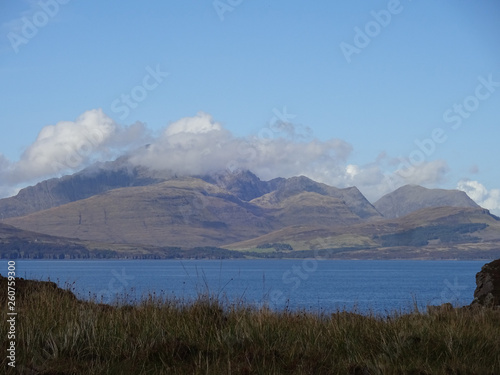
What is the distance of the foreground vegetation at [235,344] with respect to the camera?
8484 millimetres

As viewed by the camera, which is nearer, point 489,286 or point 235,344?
point 235,344

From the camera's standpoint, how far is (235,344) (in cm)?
963

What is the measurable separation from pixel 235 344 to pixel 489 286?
39.2 ft

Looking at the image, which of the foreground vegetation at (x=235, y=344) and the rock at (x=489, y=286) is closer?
the foreground vegetation at (x=235, y=344)

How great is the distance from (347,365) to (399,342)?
4.34 feet

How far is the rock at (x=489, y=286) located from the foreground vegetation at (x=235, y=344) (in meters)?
7.01

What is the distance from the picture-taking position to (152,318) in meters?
11.0

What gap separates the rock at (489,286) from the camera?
18281mm

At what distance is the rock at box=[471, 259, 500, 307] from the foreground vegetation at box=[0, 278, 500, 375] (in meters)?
7.01

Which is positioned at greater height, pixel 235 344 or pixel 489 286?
pixel 489 286

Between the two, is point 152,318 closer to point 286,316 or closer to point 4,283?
point 286,316

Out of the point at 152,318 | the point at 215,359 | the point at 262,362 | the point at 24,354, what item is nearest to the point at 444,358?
the point at 262,362

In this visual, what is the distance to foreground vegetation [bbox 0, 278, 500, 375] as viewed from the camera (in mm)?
8484

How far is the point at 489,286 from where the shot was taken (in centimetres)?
1911
